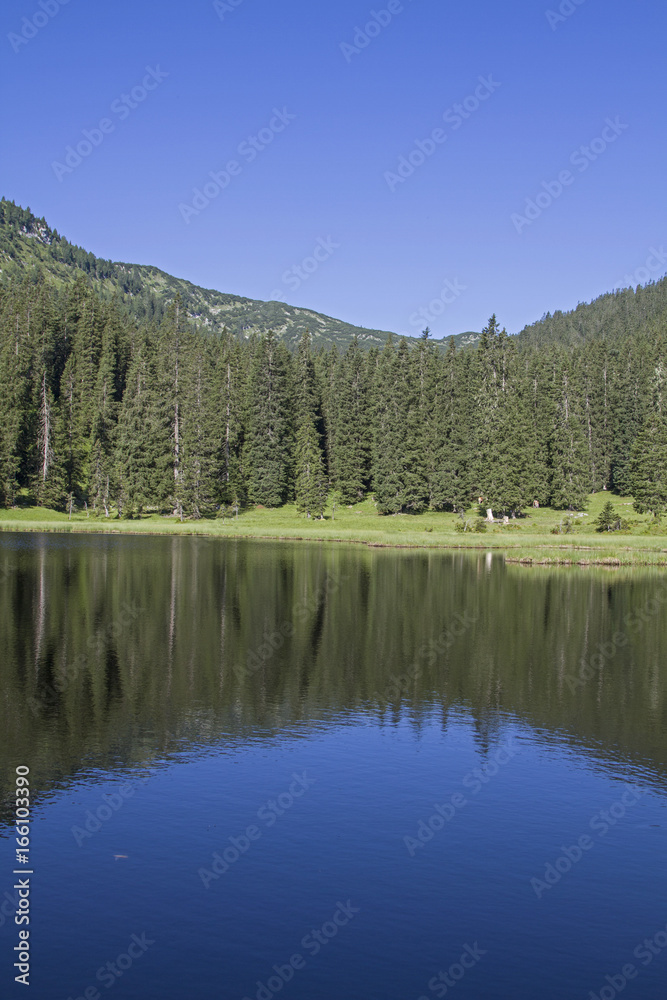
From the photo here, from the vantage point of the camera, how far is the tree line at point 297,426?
116 m

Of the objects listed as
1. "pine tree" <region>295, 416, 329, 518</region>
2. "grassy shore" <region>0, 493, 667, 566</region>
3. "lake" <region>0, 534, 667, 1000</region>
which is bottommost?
"lake" <region>0, 534, 667, 1000</region>

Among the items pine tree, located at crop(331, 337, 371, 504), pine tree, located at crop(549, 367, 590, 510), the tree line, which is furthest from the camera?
pine tree, located at crop(331, 337, 371, 504)

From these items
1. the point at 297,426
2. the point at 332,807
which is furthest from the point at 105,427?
the point at 332,807

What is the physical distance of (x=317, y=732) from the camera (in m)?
24.9

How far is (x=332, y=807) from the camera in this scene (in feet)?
62.9

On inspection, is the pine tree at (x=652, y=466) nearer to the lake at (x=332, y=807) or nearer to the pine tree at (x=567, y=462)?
the pine tree at (x=567, y=462)

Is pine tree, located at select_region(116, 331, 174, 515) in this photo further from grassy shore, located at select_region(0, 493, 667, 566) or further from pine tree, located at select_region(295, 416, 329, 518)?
pine tree, located at select_region(295, 416, 329, 518)

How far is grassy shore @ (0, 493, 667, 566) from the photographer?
262ft

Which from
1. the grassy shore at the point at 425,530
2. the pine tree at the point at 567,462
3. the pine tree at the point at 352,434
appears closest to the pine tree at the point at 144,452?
the grassy shore at the point at 425,530

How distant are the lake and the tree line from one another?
251 ft

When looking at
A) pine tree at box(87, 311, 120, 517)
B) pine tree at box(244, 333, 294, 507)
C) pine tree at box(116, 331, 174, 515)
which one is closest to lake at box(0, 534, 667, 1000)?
pine tree at box(116, 331, 174, 515)

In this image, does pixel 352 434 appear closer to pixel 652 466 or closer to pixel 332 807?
pixel 652 466

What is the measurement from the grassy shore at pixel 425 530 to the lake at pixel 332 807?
3972 cm

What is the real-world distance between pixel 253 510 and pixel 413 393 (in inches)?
1126
